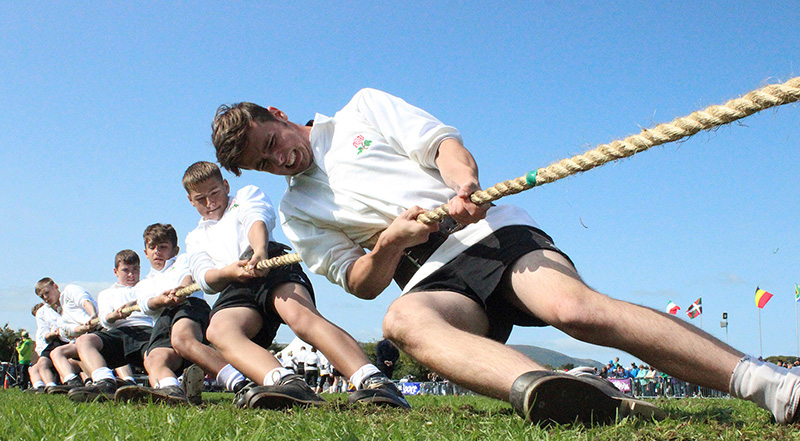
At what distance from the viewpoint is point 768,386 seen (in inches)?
89.6

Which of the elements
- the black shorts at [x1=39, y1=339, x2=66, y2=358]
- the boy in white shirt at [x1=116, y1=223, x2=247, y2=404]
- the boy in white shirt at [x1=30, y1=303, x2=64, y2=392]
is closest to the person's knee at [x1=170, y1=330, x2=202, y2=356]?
the boy in white shirt at [x1=116, y1=223, x2=247, y2=404]

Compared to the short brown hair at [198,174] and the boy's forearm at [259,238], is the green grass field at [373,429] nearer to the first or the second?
the boy's forearm at [259,238]

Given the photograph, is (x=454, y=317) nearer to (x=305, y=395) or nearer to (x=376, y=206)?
(x=376, y=206)

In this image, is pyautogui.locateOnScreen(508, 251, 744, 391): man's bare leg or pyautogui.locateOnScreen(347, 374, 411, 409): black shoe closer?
pyautogui.locateOnScreen(508, 251, 744, 391): man's bare leg

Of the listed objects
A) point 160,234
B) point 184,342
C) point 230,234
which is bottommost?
point 184,342

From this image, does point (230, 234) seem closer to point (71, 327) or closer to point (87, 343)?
point (87, 343)

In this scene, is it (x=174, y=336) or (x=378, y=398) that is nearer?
(x=378, y=398)

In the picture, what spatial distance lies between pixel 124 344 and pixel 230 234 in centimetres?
284

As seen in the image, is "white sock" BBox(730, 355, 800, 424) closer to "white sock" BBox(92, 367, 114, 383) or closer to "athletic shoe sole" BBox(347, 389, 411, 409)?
"athletic shoe sole" BBox(347, 389, 411, 409)

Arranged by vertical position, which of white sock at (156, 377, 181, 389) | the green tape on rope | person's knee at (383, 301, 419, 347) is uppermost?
the green tape on rope

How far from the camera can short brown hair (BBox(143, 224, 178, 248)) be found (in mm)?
7047

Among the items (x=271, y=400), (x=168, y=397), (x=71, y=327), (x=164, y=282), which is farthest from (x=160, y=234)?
(x=271, y=400)

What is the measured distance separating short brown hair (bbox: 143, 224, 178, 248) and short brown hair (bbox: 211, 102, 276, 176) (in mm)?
3597

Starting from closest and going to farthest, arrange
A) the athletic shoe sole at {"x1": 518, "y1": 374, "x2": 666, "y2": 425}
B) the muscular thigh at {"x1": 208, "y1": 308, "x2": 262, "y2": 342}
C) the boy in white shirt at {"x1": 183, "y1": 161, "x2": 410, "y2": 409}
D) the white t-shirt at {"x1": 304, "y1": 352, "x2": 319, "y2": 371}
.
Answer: the athletic shoe sole at {"x1": 518, "y1": 374, "x2": 666, "y2": 425}
the boy in white shirt at {"x1": 183, "y1": 161, "x2": 410, "y2": 409}
the muscular thigh at {"x1": 208, "y1": 308, "x2": 262, "y2": 342}
the white t-shirt at {"x1": 304, "y1": 352, "x2": 319, "y2": 371}
